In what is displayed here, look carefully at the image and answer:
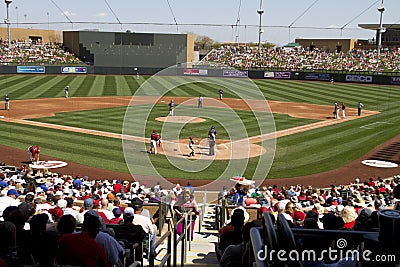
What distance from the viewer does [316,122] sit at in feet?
114

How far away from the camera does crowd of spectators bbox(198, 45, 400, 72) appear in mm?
74875

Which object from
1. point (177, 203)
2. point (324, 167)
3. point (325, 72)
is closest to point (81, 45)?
point (325, 72)

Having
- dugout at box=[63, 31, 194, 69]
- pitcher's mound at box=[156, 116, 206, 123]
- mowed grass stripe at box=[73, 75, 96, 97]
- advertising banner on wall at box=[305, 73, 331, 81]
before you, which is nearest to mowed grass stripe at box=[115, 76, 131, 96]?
mowed grass stripe at box=[73, 75, 96, 97]

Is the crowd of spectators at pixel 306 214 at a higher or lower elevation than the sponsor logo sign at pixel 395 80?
lower

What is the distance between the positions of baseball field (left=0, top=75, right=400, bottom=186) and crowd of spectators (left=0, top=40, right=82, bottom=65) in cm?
2413

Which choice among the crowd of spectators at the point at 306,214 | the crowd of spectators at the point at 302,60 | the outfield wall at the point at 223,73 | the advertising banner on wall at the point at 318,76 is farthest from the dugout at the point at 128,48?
the crowd of spectators at the point at 306,214

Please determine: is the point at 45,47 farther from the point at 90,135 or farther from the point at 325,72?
the point at 90,135

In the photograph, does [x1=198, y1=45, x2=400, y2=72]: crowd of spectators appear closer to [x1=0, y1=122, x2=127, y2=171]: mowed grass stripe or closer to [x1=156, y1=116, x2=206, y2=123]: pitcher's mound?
[x1=156, y1=116, x2=206, y2=123]: pitcher's mound

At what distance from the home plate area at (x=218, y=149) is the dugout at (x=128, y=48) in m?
58.9

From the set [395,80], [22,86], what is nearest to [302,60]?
[395,80]

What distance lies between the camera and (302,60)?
8238 cm

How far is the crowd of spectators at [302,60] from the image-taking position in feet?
246

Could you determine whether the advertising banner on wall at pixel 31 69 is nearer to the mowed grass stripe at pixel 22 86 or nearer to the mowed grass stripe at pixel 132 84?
the mowed grass stripe at pixel 22 86

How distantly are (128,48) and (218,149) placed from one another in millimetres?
63574
